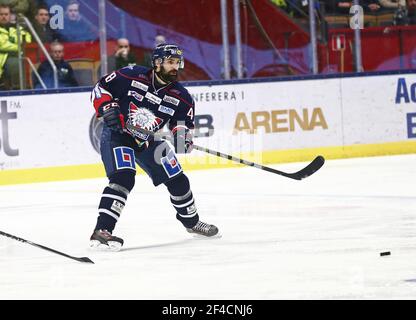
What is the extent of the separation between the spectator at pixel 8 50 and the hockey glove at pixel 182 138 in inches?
171

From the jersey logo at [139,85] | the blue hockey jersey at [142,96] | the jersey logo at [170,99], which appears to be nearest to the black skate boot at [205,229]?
the blue hockey jersey at [142,96]

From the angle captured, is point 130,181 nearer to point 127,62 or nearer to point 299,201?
point 299,201

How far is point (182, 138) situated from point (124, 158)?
42 centimetres

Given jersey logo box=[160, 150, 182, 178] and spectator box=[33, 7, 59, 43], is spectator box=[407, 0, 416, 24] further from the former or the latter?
jersey logo box=[160, 150, 182, 178]

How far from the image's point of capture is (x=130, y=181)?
7148 mm

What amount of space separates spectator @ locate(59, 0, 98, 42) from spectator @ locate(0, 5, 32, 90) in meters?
0.52

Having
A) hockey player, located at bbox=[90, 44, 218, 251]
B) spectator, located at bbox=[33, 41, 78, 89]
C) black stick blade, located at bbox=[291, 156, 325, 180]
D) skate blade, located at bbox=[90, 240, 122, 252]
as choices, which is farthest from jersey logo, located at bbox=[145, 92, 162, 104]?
spectator, located at bbox=[33, 41, 78, 89]

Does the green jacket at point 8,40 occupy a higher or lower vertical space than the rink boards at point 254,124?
higher

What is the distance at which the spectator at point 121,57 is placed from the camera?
12008mm

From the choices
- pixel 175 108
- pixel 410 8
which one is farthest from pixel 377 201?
pixel 410 8

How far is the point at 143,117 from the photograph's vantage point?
7.39 metres

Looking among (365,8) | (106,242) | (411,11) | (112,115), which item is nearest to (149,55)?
(365,8)

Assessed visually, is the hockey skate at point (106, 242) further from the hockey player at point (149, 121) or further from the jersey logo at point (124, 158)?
the jersey logo at point (124, 158)

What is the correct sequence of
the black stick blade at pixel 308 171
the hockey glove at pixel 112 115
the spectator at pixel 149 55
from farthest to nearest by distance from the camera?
the spectator at pixel 149 55 → the black stick blade at pixel 308 171 → the hockey glove at pixel 112 115
